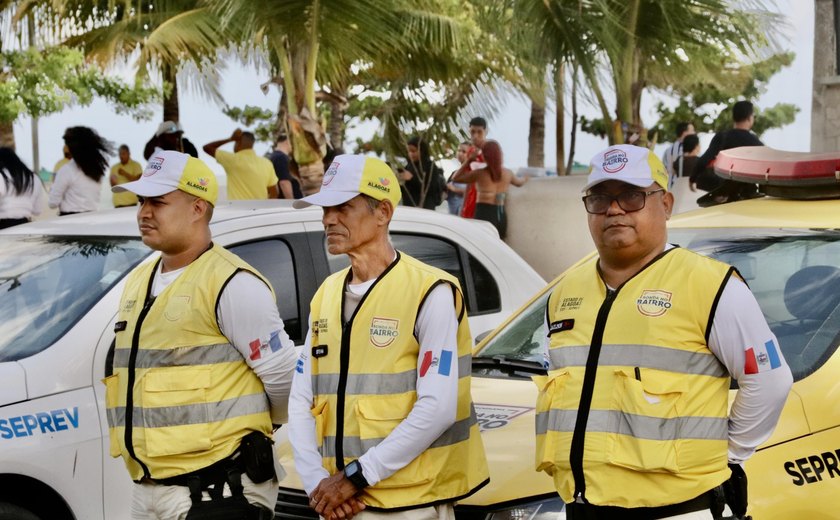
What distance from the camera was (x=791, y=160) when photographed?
4.58 metres

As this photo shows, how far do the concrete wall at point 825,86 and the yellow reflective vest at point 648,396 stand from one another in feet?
27.2

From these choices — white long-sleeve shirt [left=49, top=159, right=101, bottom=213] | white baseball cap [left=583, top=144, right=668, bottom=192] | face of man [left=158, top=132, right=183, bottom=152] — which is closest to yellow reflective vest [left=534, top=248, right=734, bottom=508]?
white baseball cap [left=583, top=144, right=668, bottom=192]

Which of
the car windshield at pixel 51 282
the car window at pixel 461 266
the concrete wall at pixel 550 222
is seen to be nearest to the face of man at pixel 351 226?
the car windshield at pixel 51 282

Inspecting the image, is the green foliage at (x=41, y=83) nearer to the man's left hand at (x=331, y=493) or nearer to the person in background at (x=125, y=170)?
the person in background at (x=125, y=170)

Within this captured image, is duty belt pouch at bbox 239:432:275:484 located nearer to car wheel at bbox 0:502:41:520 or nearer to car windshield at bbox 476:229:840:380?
car windshield at bbox 476:229:840:380

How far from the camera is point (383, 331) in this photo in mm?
3334

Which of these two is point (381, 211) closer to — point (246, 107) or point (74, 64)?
point (74, 64)

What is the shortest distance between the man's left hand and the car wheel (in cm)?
161

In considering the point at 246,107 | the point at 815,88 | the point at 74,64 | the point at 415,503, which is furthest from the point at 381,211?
the point at 246,107

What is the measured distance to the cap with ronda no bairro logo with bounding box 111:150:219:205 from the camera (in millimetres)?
3846

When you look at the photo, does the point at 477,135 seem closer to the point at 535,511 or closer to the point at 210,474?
the point at 210,474

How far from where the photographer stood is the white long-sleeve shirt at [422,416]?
10.6ft

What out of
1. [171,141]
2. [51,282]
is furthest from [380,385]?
[171,141]

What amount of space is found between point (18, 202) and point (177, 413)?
6.49 meters
